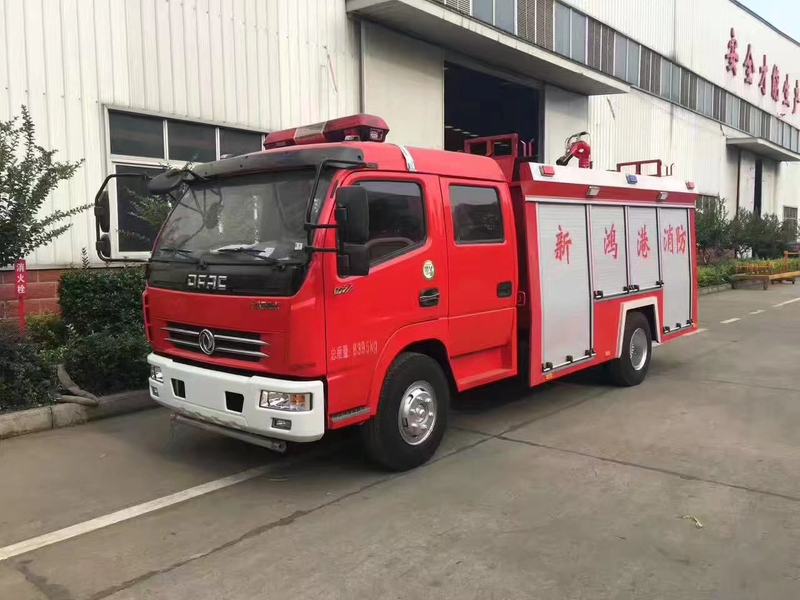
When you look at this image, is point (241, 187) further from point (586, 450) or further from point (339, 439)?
point (586, 450)

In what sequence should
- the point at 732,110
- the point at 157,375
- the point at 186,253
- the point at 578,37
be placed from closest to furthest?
the point at 186,253 → the point at 157,375 → the point at 578,37 → the point at 732,110

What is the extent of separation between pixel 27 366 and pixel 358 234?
4.37 meters

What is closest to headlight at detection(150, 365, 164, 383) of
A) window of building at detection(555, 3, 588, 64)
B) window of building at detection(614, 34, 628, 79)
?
window of building at detection(555, 3, 588, 64)

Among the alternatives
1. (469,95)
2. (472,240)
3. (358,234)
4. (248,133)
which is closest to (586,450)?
(472,240)

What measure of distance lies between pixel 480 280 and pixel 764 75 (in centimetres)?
3913

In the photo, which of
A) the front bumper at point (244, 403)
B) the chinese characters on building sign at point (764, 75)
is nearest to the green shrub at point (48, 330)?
the front bumper at point (244, 403)

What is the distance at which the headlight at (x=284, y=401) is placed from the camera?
4.25 m

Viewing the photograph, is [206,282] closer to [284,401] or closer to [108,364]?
[284,401]

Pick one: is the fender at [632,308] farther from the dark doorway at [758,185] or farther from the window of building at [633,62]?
the dark doorway at [758,185]

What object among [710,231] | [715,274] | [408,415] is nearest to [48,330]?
[408,415]

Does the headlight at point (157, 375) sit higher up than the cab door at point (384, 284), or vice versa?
the cab door at point (384, 284)

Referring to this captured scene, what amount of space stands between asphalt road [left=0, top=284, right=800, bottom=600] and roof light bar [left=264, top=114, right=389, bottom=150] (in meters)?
2.63

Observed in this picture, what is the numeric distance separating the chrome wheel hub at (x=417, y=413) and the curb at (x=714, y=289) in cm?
1841

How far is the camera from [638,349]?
317 inches
